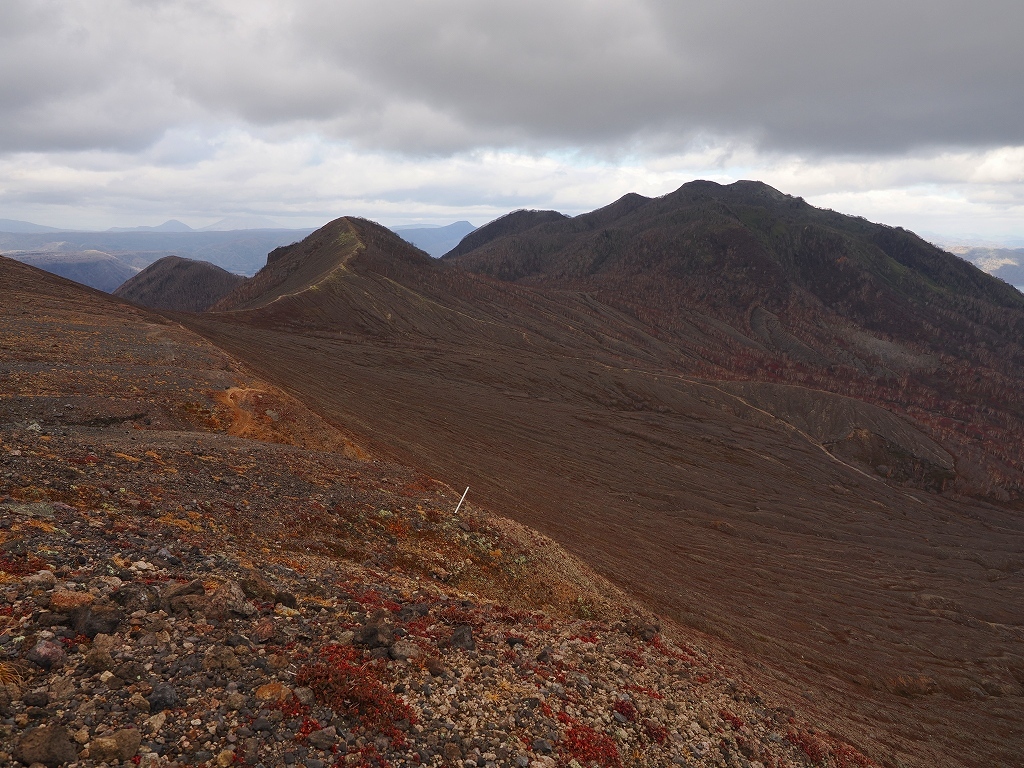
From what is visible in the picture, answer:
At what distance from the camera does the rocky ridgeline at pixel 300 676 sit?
5.31 m

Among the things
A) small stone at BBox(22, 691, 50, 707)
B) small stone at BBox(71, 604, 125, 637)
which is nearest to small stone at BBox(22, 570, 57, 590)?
small stone at BBox(71, 604, 125, 637)

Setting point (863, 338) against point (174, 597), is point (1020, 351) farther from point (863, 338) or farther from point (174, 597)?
point (174, 597)

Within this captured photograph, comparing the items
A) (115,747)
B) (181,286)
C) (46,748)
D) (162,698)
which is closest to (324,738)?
(162,698)

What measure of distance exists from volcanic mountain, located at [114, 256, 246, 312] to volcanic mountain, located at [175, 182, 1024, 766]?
5218 cm

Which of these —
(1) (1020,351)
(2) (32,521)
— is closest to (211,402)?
(2) (32,521)

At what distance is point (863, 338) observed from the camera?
117 metres

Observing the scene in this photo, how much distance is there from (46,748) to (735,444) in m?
50.5

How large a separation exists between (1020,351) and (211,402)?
17120 cm

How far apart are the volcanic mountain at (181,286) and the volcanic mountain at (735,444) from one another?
52.2m

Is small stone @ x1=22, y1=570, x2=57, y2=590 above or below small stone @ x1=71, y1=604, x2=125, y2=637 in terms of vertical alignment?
above

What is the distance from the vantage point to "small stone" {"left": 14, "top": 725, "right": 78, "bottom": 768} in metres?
4.44

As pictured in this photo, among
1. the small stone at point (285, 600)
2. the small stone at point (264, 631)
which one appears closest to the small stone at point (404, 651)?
the small stone at point (264, 631)

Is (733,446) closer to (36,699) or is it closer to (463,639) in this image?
(463,639)

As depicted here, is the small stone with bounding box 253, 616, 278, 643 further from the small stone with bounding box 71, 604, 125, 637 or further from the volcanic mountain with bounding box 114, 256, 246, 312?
the volcanic mountain with bounding box 114, 256, 246, 312
